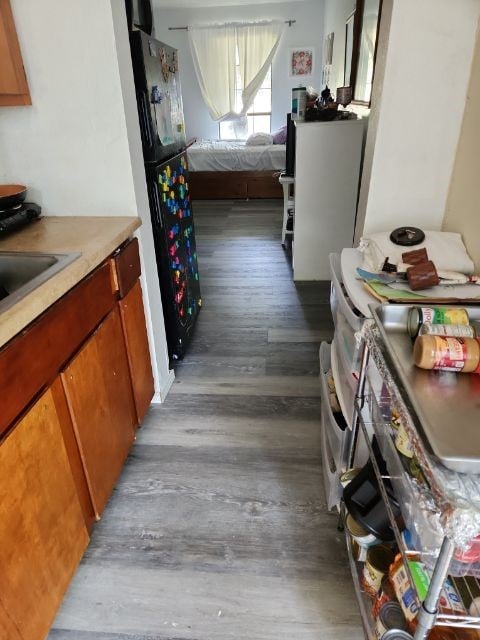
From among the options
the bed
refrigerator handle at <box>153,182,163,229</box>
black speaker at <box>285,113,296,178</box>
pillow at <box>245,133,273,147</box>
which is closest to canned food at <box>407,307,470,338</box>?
refrigerator handle at <box>153,182,163,229</box>

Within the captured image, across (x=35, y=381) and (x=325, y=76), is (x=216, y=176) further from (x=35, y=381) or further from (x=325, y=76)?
(x=35, y=381)

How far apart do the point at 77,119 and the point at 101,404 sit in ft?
3.44

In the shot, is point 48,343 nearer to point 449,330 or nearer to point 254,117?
point 449,330

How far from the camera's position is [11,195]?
4.96ft

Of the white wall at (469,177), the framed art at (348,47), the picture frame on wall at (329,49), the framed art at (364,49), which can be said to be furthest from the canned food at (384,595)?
the picture frame on wall at (329,49)

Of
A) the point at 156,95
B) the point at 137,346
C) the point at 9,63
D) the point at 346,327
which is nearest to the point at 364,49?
the point at 156,95

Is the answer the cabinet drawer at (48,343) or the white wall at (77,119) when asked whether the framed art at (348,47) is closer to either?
the white wall at (77,119)

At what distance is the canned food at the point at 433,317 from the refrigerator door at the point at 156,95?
1.34 meters

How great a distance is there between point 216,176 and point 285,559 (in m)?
5.33

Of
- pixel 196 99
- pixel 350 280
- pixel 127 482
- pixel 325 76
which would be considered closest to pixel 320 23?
pixel 325 76

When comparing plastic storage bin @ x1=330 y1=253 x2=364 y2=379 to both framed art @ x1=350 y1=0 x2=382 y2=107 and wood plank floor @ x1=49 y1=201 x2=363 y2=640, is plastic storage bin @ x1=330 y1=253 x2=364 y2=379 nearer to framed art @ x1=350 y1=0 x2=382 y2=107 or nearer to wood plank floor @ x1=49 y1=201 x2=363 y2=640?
wood plank floor @ x1=49 y1=201 x2=363 y2=640

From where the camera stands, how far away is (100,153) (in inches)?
64.2

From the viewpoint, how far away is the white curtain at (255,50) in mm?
6531

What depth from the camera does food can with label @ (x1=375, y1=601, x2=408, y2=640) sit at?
0.97m
